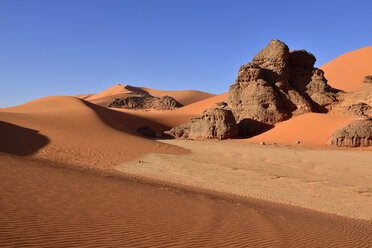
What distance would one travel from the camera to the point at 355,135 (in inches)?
607

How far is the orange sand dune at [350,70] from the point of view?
43.8m

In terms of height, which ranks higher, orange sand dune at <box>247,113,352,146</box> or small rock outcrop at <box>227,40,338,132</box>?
small rock outcrop at <box>227,40,338,132</box>

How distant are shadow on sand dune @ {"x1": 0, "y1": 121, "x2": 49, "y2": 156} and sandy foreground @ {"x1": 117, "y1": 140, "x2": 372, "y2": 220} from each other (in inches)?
199

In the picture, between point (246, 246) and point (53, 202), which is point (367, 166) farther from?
point (53, 202)

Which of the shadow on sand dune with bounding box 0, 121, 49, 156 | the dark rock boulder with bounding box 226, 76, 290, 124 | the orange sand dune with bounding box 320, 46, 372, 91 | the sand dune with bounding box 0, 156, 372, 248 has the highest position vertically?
the orange sand dune with bounding box 320, 46, 372, 91

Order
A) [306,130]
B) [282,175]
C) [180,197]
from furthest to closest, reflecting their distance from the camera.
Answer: [306,130] → [282,175] → [180,197]

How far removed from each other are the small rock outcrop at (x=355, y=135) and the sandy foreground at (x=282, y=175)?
9.93 feet

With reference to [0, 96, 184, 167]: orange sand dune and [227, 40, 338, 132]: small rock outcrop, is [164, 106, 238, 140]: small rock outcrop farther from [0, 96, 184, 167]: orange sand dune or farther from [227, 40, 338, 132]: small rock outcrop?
[0, 96, 184, 167]: orange sand dune

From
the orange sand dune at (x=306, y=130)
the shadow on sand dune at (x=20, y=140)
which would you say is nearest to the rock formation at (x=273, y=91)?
the orange sand dune at (x=306, y=130)

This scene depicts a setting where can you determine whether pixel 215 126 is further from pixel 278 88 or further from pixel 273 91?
pixel 278 88

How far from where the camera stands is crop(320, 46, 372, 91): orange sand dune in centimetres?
4381

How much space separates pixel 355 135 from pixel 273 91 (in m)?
7.81

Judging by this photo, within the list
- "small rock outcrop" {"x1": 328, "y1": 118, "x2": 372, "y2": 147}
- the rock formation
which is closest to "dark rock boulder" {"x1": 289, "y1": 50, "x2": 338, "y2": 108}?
the rock formation

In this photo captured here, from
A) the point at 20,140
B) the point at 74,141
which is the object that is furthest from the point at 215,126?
the point at 20,140
